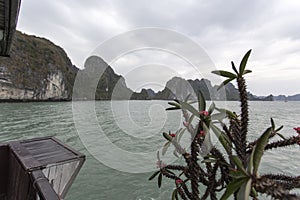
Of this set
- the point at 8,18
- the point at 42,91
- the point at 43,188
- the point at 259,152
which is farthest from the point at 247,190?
the point at 42,91

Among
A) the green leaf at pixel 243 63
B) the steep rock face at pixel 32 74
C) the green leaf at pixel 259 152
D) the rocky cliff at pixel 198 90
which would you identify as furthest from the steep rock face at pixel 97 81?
the steep rock face at pixel 32 74

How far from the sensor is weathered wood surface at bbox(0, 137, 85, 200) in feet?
5.16

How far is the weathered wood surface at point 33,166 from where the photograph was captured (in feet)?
5.16

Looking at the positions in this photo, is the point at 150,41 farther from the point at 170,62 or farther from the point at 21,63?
the point at 21,63

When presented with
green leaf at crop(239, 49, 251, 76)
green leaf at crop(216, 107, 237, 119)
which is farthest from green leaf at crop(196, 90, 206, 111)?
green leaf at crop(239, 49, 251, 76)

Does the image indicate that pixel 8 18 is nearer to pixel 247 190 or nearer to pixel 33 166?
pixel 33 166

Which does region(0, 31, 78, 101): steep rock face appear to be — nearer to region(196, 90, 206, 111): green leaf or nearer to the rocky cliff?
the rocky cliff

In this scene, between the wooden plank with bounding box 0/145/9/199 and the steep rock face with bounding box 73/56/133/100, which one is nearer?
the wooden plank with bounding box 0/145/9/199

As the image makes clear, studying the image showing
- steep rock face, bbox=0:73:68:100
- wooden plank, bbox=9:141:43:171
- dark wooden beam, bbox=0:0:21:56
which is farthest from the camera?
steep rock face, bbox=0:73:68:100

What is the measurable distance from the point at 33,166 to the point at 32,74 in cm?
4952

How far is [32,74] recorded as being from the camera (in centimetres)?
4166

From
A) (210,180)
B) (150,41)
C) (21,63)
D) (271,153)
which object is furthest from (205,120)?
(21,63)

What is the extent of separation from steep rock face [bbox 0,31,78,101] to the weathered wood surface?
127 feet

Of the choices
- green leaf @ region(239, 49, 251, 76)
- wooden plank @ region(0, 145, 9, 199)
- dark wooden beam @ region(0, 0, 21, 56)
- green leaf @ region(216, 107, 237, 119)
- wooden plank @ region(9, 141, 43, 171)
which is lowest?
wooden plank @ region(0, 145, 9, 199)
